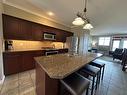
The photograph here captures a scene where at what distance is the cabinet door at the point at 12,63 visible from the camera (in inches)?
97.7

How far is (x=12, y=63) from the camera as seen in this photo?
103 inches

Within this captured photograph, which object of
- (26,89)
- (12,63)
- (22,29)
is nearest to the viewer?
(26,89)

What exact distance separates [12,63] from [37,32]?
165 cm

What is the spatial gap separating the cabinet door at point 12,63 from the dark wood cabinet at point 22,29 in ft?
2.24

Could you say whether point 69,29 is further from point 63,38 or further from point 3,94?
point 3,94

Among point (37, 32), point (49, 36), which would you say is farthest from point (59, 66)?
point (49, 36)

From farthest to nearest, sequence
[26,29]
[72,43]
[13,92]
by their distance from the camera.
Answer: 1. [72,43]
2. [26,29]
3. [13,92]

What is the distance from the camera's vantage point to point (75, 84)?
115 centimetres

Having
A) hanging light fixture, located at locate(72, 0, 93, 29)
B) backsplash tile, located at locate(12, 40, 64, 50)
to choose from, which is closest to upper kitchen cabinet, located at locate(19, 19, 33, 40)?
backsplash tile, located at locate(12, 40, 64, 50)

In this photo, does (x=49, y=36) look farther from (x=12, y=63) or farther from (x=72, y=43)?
(x=12, y=63)

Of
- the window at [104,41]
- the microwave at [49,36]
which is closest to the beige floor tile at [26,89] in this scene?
the microwave at [49,36]

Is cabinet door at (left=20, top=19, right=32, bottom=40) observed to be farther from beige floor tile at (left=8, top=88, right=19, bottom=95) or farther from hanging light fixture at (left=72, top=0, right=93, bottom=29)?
hanging light fixture at (left=72, top=0, right=93, bottom=29)

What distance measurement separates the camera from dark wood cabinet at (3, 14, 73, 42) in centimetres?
255

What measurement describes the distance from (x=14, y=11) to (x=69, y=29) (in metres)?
3.67
